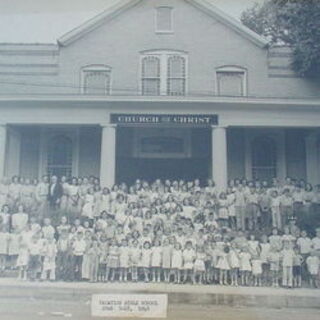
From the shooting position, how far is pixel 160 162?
3.98 metres

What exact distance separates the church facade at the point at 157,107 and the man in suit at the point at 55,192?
0.07 meters

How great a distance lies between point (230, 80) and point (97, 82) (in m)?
1.00

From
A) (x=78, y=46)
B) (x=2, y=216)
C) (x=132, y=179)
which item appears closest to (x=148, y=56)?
(x=78, y=46)

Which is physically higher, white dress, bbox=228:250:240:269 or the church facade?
the church facade

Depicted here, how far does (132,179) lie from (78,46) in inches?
51.1

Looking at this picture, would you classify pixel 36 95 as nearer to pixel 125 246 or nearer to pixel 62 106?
pixel 62 106

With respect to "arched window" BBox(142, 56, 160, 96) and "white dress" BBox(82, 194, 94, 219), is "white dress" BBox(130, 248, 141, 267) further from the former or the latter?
"arched window" BBox(142, 56, 160, 96)

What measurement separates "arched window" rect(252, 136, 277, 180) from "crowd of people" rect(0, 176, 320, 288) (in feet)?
0.67

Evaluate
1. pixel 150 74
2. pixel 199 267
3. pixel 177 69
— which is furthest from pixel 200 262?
pixel 177 69

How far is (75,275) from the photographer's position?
2744 millimetres

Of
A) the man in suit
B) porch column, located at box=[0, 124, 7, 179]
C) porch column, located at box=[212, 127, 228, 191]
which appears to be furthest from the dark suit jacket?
porch column, located at box=[212, 127, 228, 191]

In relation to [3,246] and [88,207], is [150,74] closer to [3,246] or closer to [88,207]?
[88,207]

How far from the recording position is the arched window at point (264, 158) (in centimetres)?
363

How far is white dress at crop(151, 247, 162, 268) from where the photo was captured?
115 inches
